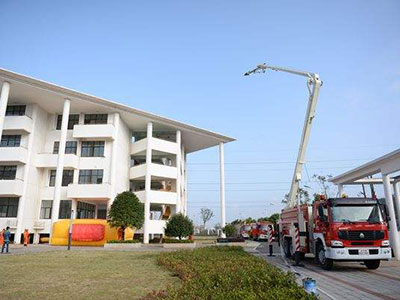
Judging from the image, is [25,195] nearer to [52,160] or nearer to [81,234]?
[52,160]

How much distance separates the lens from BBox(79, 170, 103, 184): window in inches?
1399

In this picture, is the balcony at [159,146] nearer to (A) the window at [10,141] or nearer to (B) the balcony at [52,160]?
(B) the balcony at [52,160]

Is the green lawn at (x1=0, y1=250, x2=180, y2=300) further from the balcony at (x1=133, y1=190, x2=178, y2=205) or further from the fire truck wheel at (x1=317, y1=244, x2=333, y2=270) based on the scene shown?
the balcony at (x1=133, y1=190, x2=178, y2=205)

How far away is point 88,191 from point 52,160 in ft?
17.9

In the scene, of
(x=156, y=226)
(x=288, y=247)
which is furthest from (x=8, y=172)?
(x=288, y=247)

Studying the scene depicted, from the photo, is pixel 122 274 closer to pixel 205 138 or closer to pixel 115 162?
pixel 115 162

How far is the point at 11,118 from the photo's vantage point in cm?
3397

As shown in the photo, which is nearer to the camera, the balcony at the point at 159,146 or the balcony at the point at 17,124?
the balcony at the point at 17,124

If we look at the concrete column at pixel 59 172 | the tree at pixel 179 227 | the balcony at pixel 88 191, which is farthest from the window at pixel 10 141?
the tree at pixel 179 227

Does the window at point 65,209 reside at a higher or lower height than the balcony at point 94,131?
lower

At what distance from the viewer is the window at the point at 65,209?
1368 inches

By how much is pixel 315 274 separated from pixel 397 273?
280cm

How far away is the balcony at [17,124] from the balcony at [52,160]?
10.2 feet

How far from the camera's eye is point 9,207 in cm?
3303
